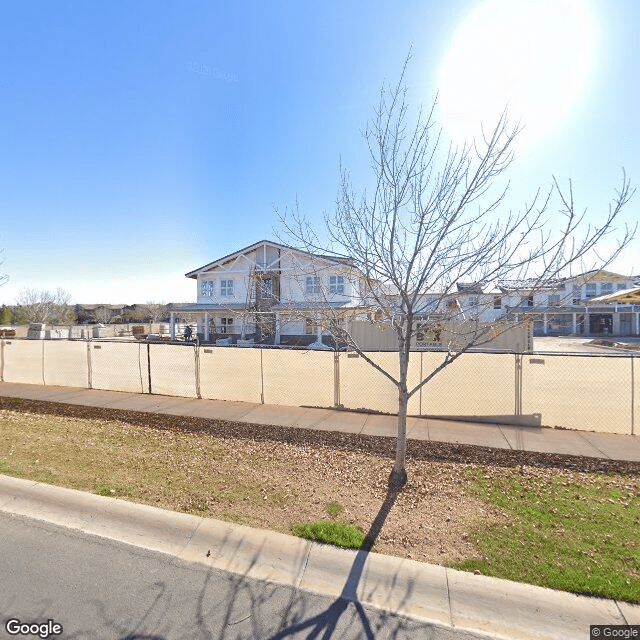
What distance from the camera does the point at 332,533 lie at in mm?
3486

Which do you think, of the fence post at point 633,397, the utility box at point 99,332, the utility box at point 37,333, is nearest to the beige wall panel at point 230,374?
the fence post at point 633,397

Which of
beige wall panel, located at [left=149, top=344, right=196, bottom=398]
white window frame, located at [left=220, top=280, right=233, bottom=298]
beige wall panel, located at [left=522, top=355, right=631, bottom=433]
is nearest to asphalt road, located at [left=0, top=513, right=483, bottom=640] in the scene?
beige wall panel, located at [left=522, top=355, right=631, bottom=433]

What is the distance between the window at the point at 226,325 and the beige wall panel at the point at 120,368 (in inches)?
779

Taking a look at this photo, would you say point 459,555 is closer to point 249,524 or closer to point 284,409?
point 249,524

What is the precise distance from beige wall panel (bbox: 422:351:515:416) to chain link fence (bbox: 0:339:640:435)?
0.06ft

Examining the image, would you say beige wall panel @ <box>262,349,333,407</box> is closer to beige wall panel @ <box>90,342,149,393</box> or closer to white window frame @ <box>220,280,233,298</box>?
beige wall panel @ <box>90,342,149,393</box>

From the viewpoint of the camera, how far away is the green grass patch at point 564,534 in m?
2.92

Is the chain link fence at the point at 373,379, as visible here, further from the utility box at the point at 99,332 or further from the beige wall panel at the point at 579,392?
the utility box at the point at 99,332

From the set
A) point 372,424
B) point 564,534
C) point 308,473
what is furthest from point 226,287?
point 564,534

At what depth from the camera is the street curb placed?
8.41ft

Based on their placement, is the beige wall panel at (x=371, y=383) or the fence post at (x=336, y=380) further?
the fence post at (x=336, y=380)

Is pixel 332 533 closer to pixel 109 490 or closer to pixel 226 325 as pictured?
pixel 109 490

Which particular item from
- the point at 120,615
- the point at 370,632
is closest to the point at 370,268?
the point at 370,632

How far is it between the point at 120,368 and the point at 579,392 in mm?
11228
